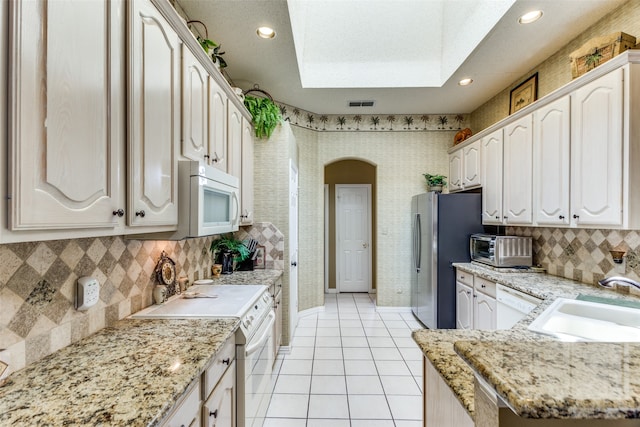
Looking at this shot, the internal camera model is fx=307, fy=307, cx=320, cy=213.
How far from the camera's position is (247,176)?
2.81 m

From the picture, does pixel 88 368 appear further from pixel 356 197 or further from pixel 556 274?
pixel 356 197

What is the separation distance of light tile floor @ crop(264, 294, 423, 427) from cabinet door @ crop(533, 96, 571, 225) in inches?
68.8

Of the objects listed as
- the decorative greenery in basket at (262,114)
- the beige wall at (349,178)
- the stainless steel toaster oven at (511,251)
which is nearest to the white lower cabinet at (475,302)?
the stainless steel toaster oven at (511,251)

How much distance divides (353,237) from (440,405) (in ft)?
15.5

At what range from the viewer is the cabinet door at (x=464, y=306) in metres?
3.20

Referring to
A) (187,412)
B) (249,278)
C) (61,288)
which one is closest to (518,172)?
(249,278)

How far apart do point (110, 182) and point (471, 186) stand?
3712 mm

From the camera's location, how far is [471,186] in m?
3.73

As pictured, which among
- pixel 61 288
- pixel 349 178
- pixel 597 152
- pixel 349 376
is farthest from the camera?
pixel 349 178

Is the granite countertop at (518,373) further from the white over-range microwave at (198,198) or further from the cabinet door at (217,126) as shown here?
the cabinet door at (217,126)

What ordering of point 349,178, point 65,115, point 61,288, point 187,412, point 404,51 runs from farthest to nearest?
point 349,178 → point 404,51 → point 61,288 → point 187,412 → point 65,115

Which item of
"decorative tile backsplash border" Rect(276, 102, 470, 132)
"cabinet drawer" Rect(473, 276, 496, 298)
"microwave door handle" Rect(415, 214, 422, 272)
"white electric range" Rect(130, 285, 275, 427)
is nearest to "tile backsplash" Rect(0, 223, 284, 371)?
"white electric range" Rect(130, 285, 275, 427)

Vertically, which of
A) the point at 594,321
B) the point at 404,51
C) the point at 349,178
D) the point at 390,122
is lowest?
the point at 594,321

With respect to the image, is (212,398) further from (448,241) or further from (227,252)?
(448,241)
